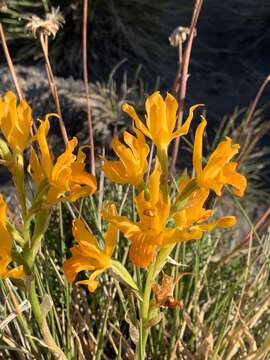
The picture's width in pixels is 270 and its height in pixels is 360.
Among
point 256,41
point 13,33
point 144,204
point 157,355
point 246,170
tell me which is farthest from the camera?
point 256,41

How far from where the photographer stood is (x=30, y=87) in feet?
10.1

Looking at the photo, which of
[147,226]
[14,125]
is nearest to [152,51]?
[14,125]

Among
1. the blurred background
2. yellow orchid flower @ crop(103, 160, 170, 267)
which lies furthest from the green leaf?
the blurred background

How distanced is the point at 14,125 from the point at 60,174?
110mm

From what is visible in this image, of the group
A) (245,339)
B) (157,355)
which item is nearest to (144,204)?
(157,355)

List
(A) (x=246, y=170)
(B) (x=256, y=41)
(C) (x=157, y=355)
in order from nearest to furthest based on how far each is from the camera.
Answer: (C) (x=157, y=355), (A) (x=246, y=170), (B) (x=256, y=41)

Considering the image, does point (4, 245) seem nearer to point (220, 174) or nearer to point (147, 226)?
point (147, 226)

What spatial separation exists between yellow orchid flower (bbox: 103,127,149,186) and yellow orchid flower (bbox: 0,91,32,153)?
0.42ft

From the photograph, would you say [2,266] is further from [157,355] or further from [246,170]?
[246,170]

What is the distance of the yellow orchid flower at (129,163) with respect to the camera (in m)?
0.96

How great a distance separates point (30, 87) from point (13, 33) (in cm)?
89

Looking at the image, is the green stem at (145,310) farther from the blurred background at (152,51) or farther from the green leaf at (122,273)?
the blurred background at (152,51)

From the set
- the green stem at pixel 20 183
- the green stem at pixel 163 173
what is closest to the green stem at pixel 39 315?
the green stem at pixel 20 183

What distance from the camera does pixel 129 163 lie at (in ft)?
3.14
